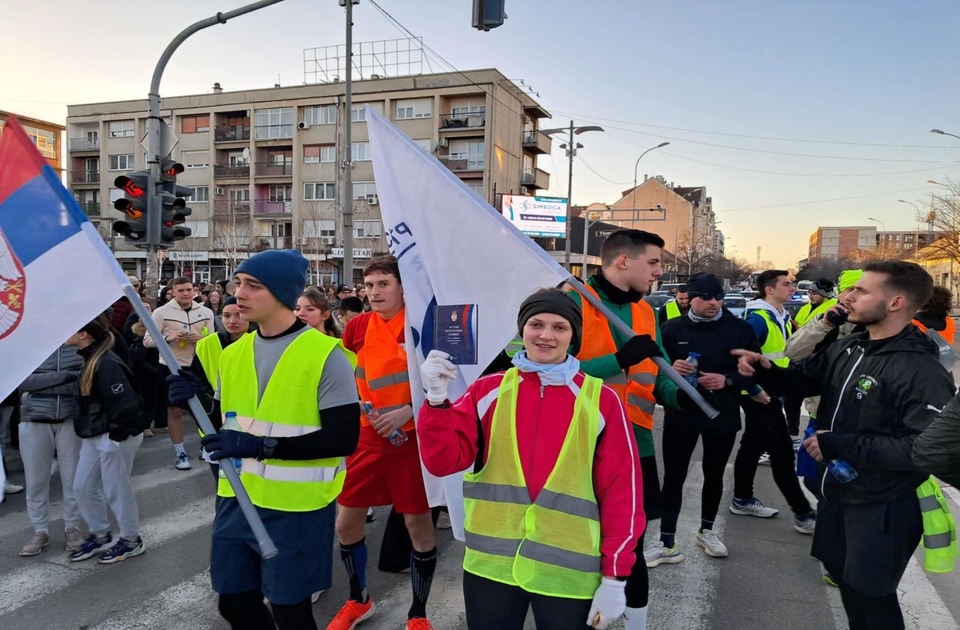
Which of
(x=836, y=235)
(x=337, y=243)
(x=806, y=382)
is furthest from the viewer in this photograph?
(x=836, y=235)

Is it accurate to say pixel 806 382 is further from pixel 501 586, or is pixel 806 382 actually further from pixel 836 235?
pixel 836 235

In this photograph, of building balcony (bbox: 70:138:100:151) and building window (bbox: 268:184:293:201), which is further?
building balcony (bbox: 70:138:100:151)

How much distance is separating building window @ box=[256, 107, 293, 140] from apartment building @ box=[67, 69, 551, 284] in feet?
0.26

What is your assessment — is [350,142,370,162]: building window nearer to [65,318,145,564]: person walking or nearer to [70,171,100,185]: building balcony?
[70,171,100,185]: building balcony

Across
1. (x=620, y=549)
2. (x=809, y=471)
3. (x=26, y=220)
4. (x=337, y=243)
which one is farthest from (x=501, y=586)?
(x=337, y=243)

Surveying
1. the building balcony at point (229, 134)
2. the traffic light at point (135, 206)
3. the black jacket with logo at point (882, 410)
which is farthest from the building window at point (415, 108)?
the black jacket with logo at point (882, 410)

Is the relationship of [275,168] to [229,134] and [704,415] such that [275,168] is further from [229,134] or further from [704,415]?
[704,415]

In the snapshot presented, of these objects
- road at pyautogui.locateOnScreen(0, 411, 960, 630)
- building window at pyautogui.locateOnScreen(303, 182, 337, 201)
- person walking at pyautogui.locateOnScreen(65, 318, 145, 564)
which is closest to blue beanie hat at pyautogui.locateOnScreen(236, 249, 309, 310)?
road at pyautogui.locateOnScreen(0, 411, 960, 630)

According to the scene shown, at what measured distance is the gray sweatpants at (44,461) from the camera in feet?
15.1

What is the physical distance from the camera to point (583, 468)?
2.19 m

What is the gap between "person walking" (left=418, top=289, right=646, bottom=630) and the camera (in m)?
2.14

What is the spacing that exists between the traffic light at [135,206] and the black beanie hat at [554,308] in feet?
24.2

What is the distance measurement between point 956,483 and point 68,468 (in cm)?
537

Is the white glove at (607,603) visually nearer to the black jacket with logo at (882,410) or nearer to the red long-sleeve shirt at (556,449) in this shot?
the red long-sleeve shirt at (556,449)
